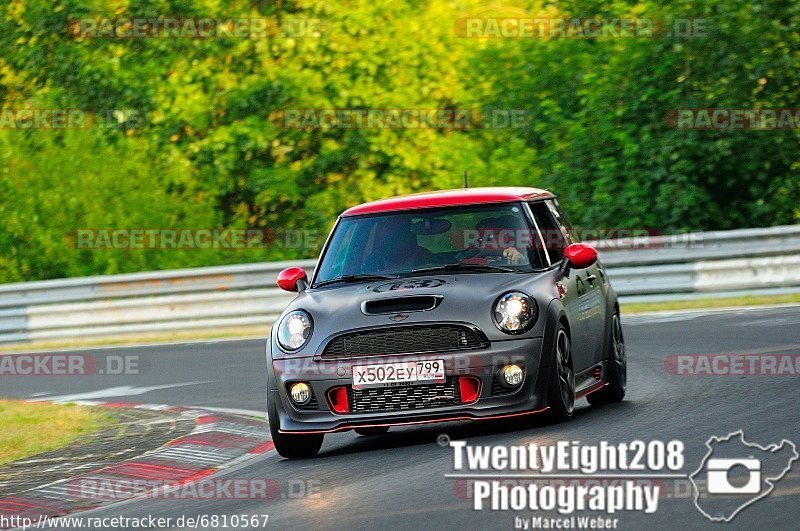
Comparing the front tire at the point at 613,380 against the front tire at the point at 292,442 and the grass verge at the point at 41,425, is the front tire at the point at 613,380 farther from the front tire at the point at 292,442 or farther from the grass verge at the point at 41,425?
the grass verge at the point at 41,425

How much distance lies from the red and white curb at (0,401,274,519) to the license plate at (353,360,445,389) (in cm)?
120

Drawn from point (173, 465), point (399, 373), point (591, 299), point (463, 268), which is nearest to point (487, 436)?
point (399, 373)

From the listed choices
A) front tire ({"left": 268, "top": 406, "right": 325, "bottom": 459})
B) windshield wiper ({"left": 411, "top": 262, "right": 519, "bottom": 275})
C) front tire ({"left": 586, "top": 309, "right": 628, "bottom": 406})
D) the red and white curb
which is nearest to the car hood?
windshield wiper ({"left": 411, "top": 262, "right": 519, "bottom": 275})

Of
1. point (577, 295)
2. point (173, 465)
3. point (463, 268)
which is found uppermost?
point (463, 268)

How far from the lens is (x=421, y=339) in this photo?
9.54 metres

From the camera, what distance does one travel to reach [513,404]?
9539 mm

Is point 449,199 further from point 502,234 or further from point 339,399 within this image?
point 339,399

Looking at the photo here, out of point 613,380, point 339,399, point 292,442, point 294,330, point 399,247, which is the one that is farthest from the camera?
point 613,380

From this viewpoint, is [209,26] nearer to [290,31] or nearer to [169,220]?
[290,31]

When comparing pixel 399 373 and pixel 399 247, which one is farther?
pixel 399 247

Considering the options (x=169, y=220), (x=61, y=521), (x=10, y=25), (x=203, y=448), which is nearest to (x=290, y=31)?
(x=169, y=220)

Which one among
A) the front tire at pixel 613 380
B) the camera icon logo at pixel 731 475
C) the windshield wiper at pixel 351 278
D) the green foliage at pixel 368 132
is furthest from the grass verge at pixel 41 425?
the green foliage at pixel 368 132

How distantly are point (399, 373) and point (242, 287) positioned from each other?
13.5m

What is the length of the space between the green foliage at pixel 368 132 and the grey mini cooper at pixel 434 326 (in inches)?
544
